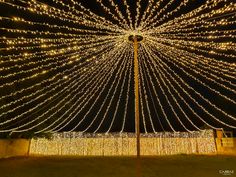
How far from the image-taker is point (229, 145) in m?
18.2

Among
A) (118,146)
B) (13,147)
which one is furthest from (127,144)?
(13,147)

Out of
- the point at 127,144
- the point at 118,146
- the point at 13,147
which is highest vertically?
the point at 127,144

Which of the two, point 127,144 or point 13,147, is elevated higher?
point 127,144

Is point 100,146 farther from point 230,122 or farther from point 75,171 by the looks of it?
point 230,122

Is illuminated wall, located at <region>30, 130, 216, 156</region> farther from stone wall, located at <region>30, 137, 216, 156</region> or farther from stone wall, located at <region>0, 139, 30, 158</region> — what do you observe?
stone wall, located at <region>0, 139, 30, 158</region>

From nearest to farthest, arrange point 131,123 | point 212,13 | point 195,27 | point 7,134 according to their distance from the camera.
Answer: point 212,13 → point 195,27 → point 7,134 → point 131,123

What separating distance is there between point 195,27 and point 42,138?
1389 cm

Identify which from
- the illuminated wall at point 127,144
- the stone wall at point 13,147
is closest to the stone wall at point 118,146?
the illuminated wall at point 127,144

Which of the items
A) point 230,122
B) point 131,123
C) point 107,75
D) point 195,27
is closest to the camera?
point 195,27

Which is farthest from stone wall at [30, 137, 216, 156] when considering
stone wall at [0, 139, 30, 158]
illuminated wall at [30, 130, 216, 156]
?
stone wall at [0, 139, 30, 158]

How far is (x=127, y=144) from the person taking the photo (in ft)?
60.8

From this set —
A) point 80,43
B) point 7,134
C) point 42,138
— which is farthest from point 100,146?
point 80,43

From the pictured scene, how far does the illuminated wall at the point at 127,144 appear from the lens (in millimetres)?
18422

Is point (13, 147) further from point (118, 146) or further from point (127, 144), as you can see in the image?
point (127, 144)
